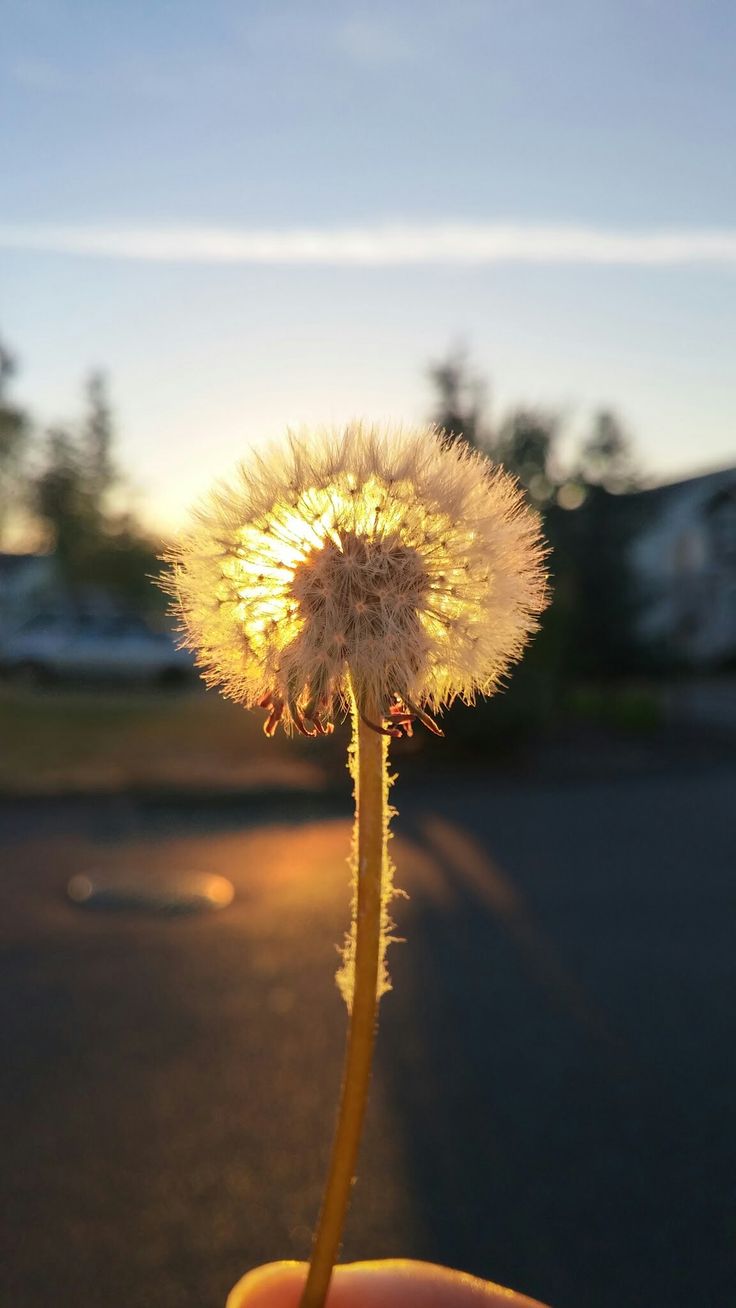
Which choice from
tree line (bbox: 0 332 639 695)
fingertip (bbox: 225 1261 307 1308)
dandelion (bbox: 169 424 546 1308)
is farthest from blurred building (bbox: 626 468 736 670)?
fingertip (bbox: 225 1261 307 1308)

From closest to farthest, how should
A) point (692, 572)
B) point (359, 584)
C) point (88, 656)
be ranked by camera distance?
point (359, 584) → point (88, 656) → point (692, 572)

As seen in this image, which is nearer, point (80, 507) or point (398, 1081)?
point (398, 1081)

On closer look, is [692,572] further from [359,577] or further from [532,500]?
[359,577]

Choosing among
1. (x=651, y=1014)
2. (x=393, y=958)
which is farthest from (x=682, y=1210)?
(x=393, y=958)

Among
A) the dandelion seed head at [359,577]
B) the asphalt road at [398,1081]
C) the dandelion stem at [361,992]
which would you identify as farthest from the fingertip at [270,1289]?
the asphalt road at [398,1081]

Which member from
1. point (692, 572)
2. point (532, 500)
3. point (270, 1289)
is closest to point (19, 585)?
point (692, 572)

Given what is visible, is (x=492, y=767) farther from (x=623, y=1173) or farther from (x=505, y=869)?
(x=623, y=1173)

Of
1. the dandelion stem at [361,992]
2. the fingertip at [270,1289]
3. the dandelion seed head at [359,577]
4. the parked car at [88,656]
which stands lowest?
the parked car at [88,656]

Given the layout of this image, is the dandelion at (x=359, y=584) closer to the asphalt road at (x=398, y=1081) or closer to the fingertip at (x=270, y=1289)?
the fingertip at (x=270, y=1289)
